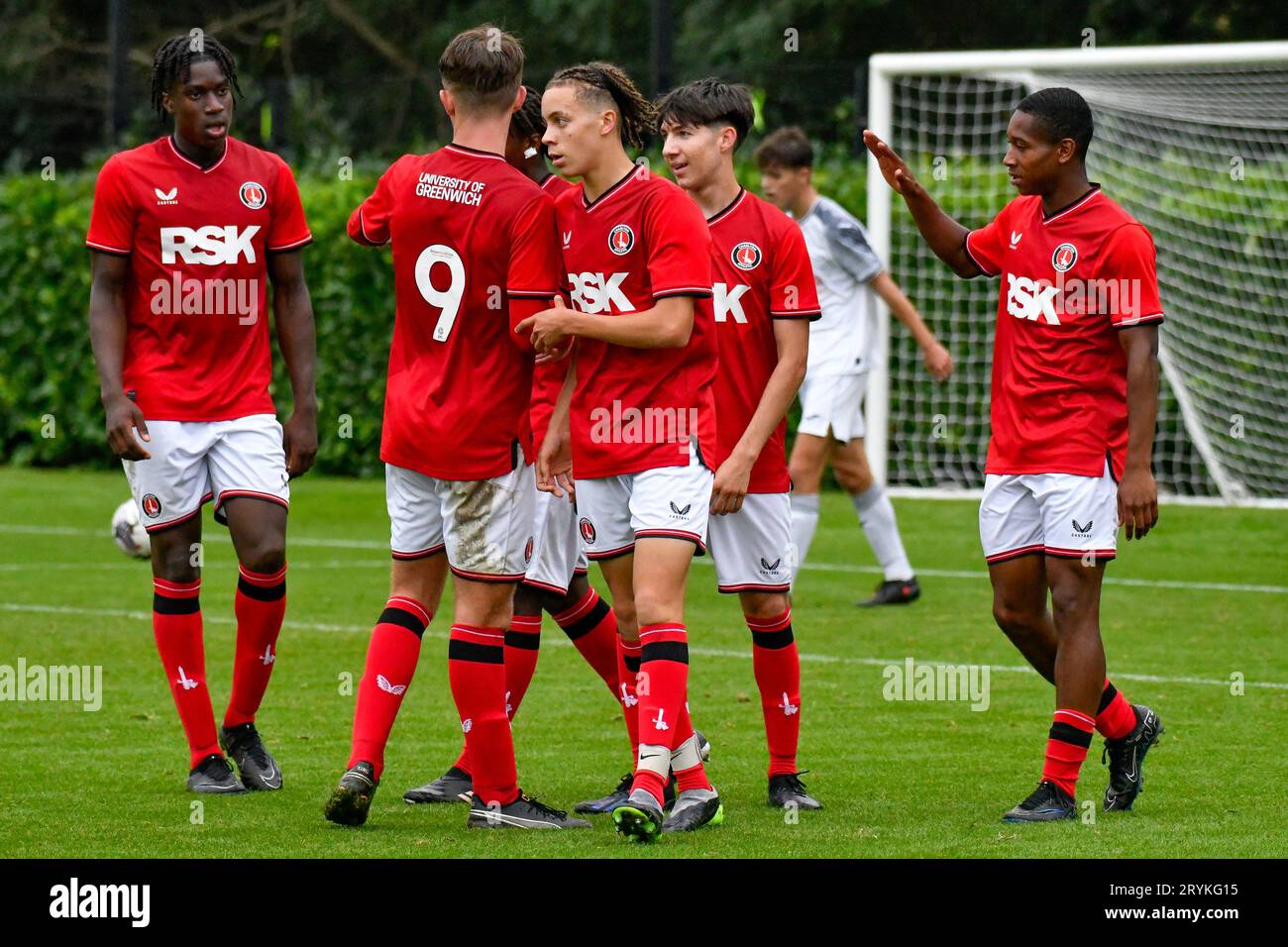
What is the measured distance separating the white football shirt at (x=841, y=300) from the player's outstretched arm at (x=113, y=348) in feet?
16.6

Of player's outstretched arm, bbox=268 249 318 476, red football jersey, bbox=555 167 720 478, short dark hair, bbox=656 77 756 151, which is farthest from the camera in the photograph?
player's outstretched arm, bbox=268 249 318 476

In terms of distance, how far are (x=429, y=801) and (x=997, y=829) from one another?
5.96ft

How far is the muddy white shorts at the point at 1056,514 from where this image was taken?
6105mm

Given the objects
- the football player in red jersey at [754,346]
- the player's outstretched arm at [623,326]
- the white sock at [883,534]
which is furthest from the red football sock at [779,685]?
the white sock at [883,534]

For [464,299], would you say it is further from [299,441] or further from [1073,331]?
[1073,331]

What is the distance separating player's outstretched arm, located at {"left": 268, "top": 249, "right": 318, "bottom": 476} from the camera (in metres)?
6.90

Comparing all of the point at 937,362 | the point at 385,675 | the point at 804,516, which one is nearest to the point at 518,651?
the point at 385,675

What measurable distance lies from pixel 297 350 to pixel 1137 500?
2887 mm

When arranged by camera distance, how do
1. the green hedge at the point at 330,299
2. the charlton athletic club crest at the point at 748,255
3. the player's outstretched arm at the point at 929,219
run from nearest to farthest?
the charlton athletic club crest at the point at 748,255 < the player's outstretched arm at the point at 929,219 < the green hedge at the point at 330,299

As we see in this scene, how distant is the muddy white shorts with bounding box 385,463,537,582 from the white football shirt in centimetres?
518

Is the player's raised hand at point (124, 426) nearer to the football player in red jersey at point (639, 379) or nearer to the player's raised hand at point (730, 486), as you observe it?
the football player in red jersey at point (639, 379)

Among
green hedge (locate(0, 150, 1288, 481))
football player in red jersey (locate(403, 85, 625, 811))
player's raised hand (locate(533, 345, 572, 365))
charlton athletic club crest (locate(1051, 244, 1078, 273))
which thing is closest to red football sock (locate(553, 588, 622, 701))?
football player in red jersey (locate(403, 85, 625, 811))

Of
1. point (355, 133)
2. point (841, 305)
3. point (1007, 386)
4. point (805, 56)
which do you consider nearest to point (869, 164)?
point (841, 305)

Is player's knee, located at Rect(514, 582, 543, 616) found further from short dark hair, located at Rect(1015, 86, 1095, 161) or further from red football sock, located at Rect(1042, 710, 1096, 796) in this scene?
short dark hair, located at Rect(1015, 86, 1095, 161)
